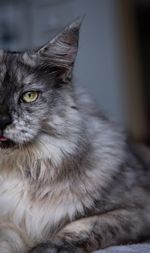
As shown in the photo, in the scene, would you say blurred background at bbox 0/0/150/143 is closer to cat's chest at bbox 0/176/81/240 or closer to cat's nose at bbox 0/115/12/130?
cat's chest at bbox 0/176/81/240

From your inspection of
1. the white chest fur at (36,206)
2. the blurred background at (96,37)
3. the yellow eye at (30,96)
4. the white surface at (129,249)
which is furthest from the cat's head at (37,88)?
the blurred background at (96,37)

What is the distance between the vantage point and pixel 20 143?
7.10 ft

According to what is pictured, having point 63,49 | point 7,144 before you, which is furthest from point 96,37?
point 7,144

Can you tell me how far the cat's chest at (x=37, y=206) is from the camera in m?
2.31

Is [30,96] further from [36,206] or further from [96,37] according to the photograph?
[96,37]

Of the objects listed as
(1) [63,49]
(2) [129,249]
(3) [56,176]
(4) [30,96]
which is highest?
(1) [63,49]

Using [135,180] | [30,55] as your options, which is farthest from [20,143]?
[135,180]

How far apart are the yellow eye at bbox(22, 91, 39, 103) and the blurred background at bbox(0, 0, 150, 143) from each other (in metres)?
2.85

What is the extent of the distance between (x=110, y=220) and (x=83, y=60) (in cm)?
309

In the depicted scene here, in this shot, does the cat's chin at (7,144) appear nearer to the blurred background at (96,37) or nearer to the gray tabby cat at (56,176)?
the gray tabby cat at (56,176)

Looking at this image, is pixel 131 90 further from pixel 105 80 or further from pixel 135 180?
pixel 135 180

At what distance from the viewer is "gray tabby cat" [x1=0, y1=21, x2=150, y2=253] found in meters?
2.22

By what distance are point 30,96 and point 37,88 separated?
45 mm

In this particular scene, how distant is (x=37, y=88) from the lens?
7.41ft
